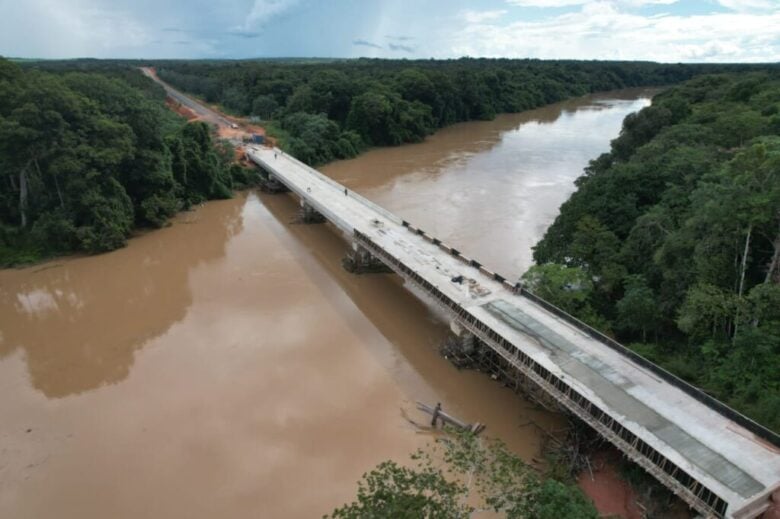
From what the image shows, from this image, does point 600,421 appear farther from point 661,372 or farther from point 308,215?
point 308,215

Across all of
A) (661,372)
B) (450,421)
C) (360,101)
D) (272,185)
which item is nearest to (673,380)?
(661,372)

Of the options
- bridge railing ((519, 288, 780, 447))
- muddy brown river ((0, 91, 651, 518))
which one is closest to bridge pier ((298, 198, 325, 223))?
muddy brown river ((0, 91, 651, 518))

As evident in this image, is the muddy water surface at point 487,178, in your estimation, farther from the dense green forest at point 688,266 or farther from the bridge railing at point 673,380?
the bridge railing at point 673,380

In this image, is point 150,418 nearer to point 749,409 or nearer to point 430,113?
point 749,409

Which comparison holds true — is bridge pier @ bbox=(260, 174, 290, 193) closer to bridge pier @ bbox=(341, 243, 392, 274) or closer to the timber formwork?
bridge pier @ bbox=(341, 243, 392, 274)

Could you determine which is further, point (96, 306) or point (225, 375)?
point (96, 306)

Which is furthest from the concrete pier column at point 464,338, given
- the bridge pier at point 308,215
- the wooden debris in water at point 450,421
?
the bridge pier at point 308,215
